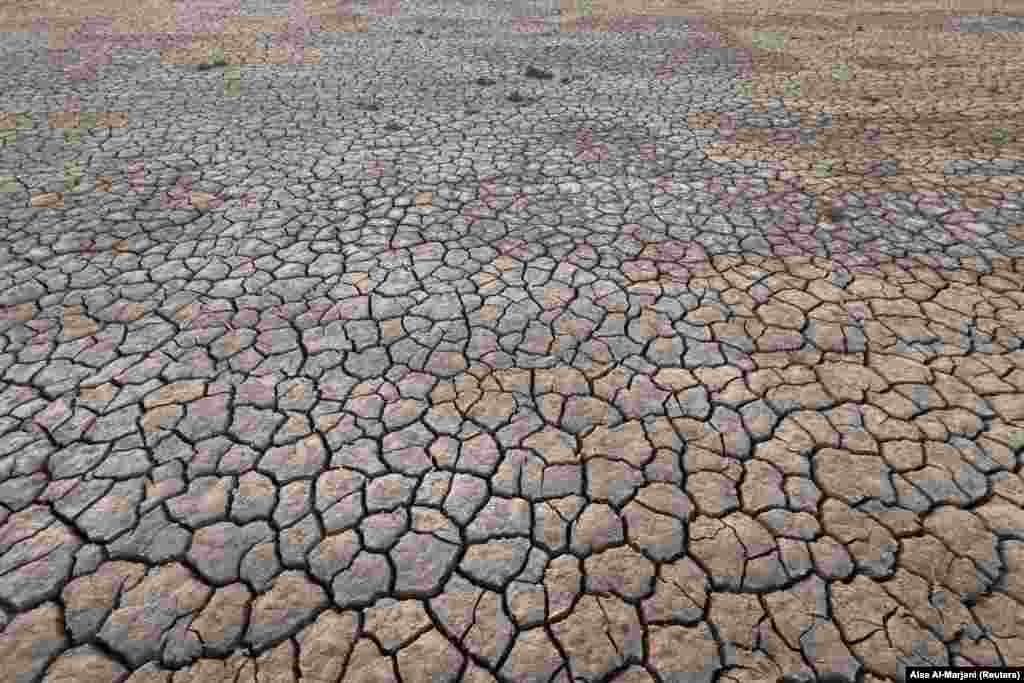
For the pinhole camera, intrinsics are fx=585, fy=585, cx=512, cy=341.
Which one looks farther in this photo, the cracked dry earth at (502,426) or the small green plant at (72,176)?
the small green plant at (72,176)

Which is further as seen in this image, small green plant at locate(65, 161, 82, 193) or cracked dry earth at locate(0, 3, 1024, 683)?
small green plant at locate(65, 161, 82, 193)

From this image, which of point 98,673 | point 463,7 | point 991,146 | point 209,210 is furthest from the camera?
point 463,7

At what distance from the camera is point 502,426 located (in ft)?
11.0

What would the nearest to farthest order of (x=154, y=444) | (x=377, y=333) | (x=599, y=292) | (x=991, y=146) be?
(x=154, y=444) < (x=377, y=333) < (x=599, y=292) < (x=991, y=146)

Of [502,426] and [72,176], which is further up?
[72,176]

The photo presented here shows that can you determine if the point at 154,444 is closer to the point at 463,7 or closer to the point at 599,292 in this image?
the point at 599,292

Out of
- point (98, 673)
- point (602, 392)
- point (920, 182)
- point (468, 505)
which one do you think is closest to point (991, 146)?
point (920, 182)

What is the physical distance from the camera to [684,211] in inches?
221

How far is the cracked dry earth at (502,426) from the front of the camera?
2412 mm

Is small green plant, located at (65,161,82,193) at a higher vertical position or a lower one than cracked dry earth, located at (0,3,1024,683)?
higher

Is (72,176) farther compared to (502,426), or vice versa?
(72,176)

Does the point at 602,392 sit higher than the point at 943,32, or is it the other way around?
the point at 943,32

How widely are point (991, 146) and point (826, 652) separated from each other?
7.37 metres

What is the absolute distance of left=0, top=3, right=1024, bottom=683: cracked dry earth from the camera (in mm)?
2412
